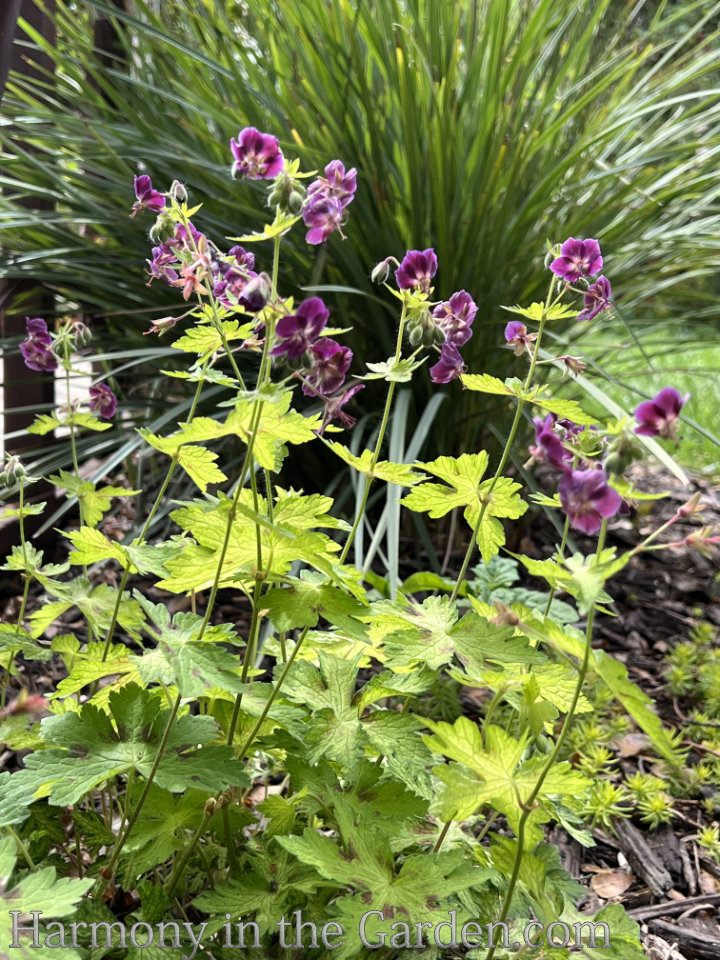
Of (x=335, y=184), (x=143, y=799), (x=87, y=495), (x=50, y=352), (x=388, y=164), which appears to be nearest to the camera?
(x=143, y=799)

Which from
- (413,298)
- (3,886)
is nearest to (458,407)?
(413,298)

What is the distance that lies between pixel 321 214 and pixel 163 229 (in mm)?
191

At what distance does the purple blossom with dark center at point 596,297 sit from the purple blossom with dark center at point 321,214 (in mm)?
296

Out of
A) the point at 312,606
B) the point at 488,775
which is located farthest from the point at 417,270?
the point at 488,775

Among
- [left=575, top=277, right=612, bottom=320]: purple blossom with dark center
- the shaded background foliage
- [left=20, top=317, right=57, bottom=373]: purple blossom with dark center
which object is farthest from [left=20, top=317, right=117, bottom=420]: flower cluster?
[left=575, top=277, right=612, bottom=320]: purple blossom with dark center

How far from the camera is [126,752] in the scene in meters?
0.69

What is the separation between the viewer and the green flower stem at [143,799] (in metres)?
0.67

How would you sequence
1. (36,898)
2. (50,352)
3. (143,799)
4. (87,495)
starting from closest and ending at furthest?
(36,898) < (143,799) < (87,495) < (50,352)

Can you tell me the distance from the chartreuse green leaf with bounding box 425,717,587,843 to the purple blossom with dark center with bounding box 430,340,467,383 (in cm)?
36

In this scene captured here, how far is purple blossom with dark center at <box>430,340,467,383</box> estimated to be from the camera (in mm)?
823

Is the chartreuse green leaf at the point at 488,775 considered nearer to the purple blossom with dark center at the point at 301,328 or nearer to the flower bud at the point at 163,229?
the purple blossom with dark center at the point at 301,328

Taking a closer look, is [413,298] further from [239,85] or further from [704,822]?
[239,85]

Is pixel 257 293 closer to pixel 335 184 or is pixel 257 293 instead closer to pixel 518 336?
pixel 335 184

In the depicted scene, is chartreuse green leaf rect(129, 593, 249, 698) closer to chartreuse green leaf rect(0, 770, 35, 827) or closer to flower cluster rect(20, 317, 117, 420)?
chartreuse green leaf rect(0, 770, 35, 827)
